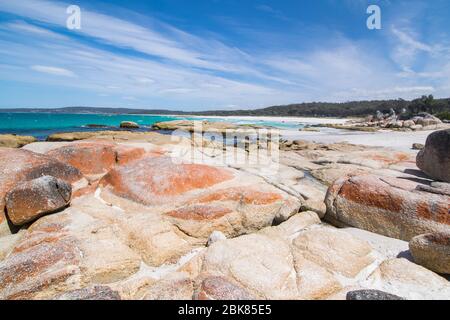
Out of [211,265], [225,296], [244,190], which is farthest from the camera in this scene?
[244,190]

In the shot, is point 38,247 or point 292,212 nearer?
point 38,247

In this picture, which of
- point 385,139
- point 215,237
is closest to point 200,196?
point 215,237

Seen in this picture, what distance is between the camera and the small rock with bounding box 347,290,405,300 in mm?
3062

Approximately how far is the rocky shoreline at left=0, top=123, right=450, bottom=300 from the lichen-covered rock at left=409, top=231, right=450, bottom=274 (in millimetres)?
14

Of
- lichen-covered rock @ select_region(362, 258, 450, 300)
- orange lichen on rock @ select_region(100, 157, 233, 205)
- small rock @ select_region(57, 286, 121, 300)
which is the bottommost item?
lichen-covered rock @ select_region(362, 258, 450, 300)

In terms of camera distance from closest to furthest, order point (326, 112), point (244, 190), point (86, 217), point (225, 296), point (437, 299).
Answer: point (225, 296), point (437, 299), point (86, 217), point (244, 190), point (326, 112)

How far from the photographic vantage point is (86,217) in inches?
200

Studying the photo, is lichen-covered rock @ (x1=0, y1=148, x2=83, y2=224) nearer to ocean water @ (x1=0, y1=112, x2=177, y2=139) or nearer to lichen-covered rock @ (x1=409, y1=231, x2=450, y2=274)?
lichen-covered rock @ (x1=409, y1=231, x2=450, y2=274)

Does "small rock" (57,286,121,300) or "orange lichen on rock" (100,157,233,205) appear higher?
"orange lichen on rock" (100,157,233,205)

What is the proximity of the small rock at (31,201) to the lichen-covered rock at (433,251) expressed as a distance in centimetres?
646

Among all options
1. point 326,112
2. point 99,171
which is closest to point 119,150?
point 99,171

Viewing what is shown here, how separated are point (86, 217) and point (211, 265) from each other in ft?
9.36

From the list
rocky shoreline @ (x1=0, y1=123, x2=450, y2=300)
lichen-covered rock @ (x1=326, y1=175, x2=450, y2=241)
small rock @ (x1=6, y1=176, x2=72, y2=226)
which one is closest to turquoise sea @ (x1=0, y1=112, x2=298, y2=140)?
small rock @ (x1=6, y1=176, x2=72, y2=226)
